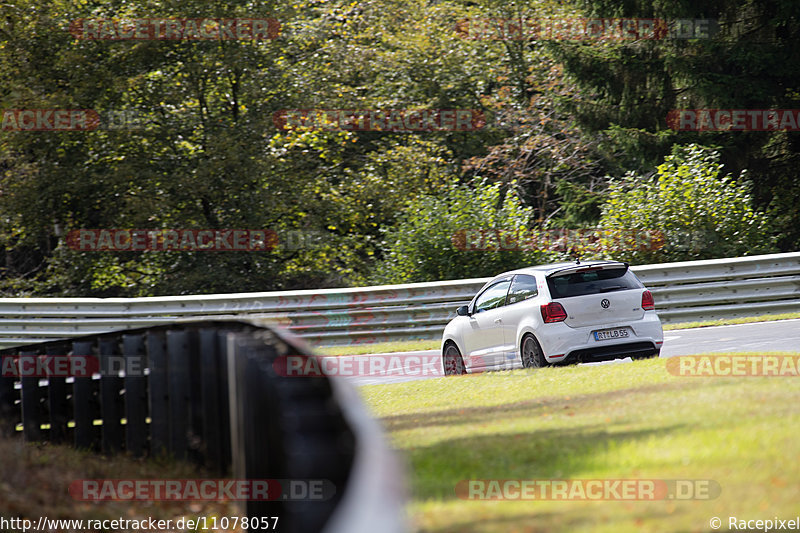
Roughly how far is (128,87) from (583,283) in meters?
16.1

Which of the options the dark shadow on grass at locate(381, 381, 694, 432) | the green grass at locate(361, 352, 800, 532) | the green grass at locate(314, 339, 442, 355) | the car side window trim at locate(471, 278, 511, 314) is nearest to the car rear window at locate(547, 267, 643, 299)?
the car side window trim at locate(471, 278, 511, 314)

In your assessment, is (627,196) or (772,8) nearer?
(627,196)

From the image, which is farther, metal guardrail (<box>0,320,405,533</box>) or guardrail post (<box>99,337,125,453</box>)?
guardrail post (<box>99,337,125,453</box>)

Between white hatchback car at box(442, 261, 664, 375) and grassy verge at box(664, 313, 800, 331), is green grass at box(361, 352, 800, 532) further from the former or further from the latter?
grassy verge at box(664, 313, 800, 331)

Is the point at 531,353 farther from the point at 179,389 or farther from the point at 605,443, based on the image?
the point at 605,443

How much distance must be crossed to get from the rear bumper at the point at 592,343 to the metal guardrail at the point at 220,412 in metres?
5.03

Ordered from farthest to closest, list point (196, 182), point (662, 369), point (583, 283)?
point (196, 182) < point (583, 283) < point (662, 369)

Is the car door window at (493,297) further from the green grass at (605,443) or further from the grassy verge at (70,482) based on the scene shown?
the grassy verge at (70,482)

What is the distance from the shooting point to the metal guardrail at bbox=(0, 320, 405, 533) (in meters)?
3.76

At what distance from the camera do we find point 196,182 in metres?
24.3

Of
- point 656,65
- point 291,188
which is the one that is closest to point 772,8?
point 656,65

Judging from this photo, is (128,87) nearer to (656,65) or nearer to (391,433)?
(656,65)

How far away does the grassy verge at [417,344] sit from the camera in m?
16.8

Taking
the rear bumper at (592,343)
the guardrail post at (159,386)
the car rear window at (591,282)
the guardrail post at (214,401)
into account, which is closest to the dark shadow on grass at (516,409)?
the guardrail post at (214,401)
